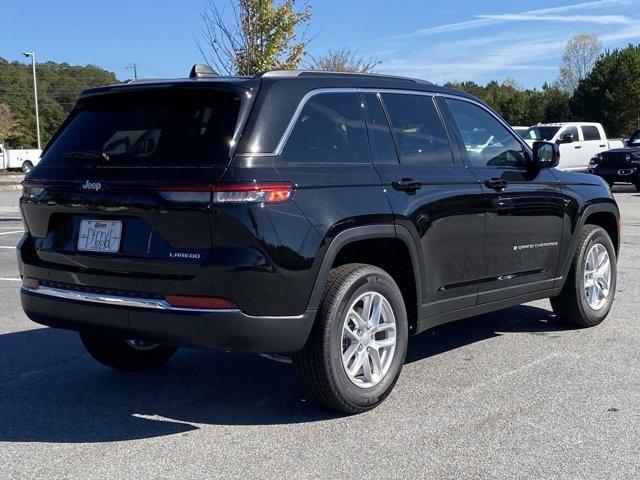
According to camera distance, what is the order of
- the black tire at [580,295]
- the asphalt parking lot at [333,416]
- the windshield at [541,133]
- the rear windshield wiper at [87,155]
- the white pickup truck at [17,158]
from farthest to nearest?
the white pickup truck at [17,158] < the windshield at [541,133] < the black tire at [580,295] < the rear windshield wiper at [87,155] < the asphalt parking lot at [333,416]

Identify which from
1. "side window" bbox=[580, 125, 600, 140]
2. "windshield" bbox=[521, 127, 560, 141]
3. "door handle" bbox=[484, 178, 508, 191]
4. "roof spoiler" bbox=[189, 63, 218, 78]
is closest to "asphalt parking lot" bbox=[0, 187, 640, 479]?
"door handle" bbox=[484, 178, 508, 191]

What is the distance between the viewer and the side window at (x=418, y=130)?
507 cm

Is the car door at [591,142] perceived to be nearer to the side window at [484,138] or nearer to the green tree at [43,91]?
the side window at [484,138]

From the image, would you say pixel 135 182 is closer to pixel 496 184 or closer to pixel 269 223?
pixel 269 223

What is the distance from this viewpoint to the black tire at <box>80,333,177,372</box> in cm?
541

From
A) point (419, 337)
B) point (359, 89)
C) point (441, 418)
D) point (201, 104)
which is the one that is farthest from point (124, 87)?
point (419, 337)

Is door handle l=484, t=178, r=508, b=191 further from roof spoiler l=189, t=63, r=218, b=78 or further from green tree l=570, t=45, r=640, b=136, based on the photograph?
green tree l=570, t=45, r=640, b=136

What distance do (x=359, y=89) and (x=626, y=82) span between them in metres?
57.5

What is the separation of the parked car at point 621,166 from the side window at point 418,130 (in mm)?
19539

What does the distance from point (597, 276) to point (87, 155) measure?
4.38 metres

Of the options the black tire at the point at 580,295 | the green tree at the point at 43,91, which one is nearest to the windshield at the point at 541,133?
the black tire at the point at 580,295

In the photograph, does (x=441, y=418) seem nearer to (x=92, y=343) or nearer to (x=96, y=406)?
(x=96, y=406)

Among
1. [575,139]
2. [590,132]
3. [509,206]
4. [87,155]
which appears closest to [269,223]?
[87,155]

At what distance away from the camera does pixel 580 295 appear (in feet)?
21.3
